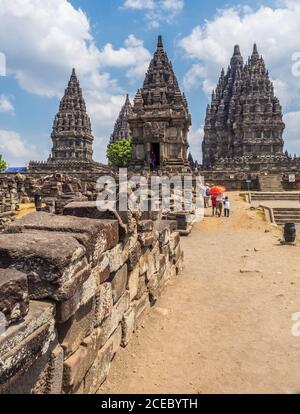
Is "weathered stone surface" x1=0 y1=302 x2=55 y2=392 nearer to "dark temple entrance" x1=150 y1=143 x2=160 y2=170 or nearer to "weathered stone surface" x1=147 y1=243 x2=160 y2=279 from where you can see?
"weathered stone surface" x1=147 y1=243 x2=160 y2=279

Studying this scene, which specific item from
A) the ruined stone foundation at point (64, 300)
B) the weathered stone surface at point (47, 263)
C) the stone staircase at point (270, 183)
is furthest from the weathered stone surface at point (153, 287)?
the stone staircase at point (270, 183)

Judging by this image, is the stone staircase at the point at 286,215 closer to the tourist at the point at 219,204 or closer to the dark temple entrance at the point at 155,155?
the tourist at the point at 219,204

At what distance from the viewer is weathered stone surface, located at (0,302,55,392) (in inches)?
74.8

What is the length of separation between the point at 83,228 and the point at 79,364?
1188 millimetres

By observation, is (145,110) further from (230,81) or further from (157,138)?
(230,81)

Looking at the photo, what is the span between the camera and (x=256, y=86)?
174 feet

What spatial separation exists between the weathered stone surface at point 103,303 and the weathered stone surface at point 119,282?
4.8 inches

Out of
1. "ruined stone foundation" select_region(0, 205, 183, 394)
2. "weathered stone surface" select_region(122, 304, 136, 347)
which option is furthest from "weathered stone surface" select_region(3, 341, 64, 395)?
"weathered stone surface" select_region(122, 304, 136, 347)

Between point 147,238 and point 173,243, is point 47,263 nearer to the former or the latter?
point 147,238

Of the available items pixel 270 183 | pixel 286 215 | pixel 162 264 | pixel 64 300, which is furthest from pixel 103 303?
pixel 270 183

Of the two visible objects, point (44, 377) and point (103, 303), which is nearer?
point (44, 377)

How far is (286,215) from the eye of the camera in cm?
1762

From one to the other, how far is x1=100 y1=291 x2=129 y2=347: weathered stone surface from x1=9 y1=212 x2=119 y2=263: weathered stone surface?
28.7 inches

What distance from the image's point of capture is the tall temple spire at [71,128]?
6219 centimetres
